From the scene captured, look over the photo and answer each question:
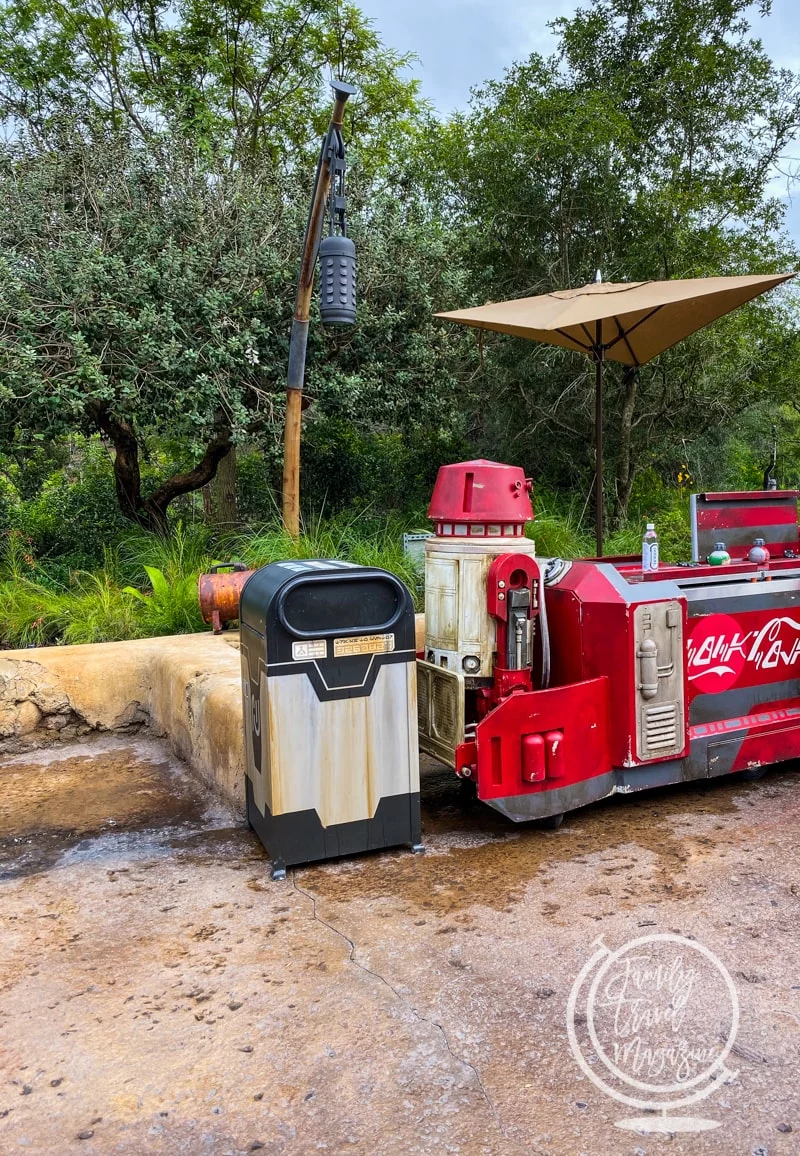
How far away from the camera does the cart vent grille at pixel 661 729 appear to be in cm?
402

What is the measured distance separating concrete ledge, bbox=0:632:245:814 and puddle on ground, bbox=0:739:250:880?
0.59 feet

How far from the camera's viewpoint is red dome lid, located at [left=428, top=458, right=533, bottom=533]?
3.89 m

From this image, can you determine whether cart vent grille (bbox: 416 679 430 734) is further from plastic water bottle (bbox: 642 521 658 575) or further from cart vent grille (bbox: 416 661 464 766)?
plastic water bottle (bbox: 642 521 658 575)

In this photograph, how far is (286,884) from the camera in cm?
342

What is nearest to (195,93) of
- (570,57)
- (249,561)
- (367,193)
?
(367,193)

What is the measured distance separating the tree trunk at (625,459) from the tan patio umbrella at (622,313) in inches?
92.9

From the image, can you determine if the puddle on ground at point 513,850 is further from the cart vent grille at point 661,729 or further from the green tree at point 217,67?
the green tree at point 217,67

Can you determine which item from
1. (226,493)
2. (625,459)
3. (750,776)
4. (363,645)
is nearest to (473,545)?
(363,645)

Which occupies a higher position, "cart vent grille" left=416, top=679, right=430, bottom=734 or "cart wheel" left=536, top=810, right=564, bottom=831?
"cart vent grille" left=416, top=679, right=430, bottom=734

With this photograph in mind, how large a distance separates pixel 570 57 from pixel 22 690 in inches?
397

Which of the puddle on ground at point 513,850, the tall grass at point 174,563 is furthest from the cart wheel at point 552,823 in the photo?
the tall grass at point 174,563

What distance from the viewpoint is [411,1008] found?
8.34ft

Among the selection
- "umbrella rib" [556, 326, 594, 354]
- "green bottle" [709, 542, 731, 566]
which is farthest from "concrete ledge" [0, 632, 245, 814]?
"umbrella rib" [556, 326, 594, 354]

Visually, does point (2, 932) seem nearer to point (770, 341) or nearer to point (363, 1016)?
point (363, 1016)
